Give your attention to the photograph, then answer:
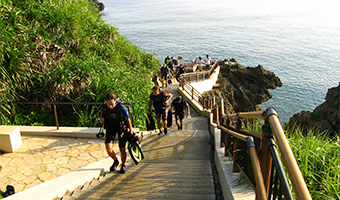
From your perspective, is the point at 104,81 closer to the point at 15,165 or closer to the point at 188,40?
the point at 15,165

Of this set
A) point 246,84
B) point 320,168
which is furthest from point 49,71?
point 246,84

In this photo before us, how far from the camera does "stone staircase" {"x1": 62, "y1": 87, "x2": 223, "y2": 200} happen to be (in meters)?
4.31

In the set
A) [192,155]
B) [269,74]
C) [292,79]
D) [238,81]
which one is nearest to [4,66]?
[192,155]

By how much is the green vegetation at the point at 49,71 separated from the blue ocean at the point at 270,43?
73.9ft

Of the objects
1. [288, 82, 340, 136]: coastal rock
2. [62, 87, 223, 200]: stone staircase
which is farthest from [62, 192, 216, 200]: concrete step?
[288, 82, 340, 136]: coastal rock

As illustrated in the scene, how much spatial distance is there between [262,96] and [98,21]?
22.6 m

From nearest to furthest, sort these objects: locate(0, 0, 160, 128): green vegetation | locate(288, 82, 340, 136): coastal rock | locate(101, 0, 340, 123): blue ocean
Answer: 1. locate(0, 0, 160, 128): green vegetation
2. locate(288, 82, 340, 136): coastal rock
3. locate(101, 0, 340, 123): blue ocean

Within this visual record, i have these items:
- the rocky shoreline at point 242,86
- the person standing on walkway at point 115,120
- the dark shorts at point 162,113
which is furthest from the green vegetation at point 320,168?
the rocky shoreline at point 242,86

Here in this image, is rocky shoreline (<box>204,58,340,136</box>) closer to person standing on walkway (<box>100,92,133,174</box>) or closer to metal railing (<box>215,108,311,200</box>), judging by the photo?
person standing on walkway (<box>100,92,133,174</box>)

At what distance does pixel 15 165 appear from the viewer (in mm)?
5598

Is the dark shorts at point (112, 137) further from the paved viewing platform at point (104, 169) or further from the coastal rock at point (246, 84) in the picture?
the coastal rock at point (246, 84)

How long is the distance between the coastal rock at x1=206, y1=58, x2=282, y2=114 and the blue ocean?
2763 mm

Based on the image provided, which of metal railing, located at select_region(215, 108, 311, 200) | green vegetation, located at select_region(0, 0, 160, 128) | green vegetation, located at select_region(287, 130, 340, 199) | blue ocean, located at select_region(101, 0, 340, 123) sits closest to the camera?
metal railing, located at select_region(215, 108, 311, 200)

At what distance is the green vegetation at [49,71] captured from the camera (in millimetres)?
7855
